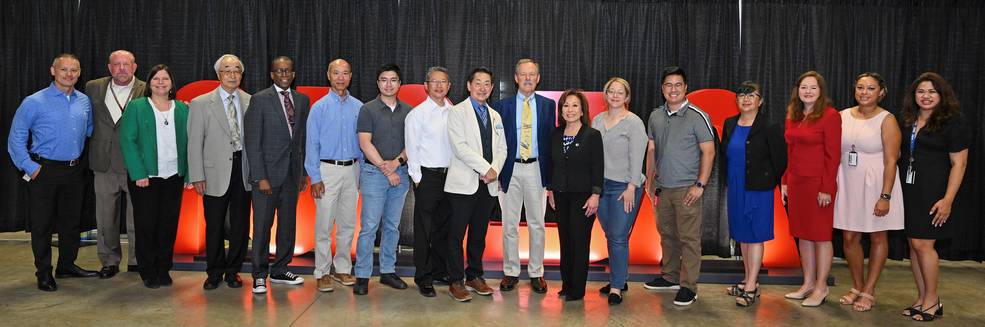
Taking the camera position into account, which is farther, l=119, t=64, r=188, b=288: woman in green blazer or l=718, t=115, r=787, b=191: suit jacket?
l=119, t=64, r=188, b=288: woman in green blazer

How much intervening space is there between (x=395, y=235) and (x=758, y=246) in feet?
7.22

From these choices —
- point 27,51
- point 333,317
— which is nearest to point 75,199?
point 333,317

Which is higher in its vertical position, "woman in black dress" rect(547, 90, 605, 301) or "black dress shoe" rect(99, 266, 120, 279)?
"woman in black dress" rect(547, 90, 605, 301)

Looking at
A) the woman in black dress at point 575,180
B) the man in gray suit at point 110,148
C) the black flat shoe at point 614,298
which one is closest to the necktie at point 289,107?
the man in gray suit at point 110,148

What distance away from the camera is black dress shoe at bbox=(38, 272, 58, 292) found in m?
4.15

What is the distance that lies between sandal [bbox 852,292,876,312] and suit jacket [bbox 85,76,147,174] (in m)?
4.67

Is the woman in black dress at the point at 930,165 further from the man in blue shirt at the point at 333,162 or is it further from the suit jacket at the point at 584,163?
the man in blue shirt at the point at 333,162

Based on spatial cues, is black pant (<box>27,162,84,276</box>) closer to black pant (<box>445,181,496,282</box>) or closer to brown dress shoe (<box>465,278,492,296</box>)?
black pant (<box>445,181,496,282</box>)

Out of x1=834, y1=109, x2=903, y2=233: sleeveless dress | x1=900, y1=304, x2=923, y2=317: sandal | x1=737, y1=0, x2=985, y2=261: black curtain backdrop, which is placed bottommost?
x1=900, y1=304, x2=923, y2=317: sandal

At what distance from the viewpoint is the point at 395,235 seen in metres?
4.23

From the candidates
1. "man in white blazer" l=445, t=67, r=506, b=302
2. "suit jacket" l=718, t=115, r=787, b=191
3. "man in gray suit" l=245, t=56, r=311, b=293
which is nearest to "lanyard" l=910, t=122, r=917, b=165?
"suit jacket" l=718, t=115, r=787, b=191

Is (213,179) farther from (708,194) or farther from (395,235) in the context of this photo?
(708,194)

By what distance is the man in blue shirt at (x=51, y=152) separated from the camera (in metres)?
4.07

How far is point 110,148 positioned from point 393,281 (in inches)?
80.8
